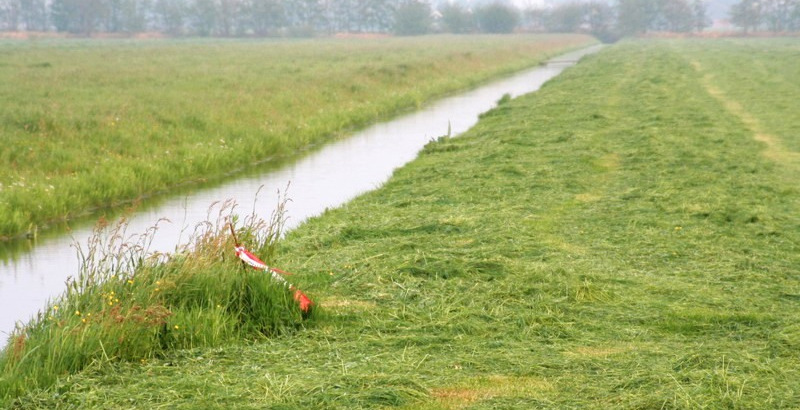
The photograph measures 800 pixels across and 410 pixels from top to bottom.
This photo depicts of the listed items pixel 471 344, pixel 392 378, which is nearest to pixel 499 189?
pixel 471 344

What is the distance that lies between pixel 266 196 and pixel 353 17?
5305 inches

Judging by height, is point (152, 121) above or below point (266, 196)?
above

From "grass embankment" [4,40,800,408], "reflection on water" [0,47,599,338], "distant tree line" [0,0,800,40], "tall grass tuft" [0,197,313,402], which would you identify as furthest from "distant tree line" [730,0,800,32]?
"tall grass tuft" [0,197,313,402]

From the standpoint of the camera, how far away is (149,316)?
6125 millimetres

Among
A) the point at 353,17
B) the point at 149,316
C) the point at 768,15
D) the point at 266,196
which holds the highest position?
the point at 353,17

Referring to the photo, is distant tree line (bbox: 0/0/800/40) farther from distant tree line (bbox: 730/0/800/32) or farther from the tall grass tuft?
the tall grass tuft

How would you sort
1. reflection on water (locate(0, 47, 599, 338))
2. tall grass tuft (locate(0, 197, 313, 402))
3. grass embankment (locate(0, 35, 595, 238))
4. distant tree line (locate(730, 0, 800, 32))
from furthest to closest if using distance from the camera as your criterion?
1. distant tree line (locate(730, 0, 800, 32))
2. grass embankment (locate(0, 35, 595, 238))
3. reflection on water (locate(0, 47, 599, 338))
4. tall grass tuft (locate(0, 197, 313, 402))

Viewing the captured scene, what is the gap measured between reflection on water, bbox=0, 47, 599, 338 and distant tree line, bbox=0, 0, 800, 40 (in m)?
97.9

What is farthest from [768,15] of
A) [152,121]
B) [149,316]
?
[149,316]

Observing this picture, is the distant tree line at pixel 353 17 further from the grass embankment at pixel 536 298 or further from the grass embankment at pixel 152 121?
the grass embankment at pixel 536 298

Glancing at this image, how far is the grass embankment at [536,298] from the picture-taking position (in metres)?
5.30

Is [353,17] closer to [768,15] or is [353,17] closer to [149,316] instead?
[768,15]

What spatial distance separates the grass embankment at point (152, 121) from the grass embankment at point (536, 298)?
12.5 ft

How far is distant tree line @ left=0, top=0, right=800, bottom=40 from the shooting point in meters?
117
